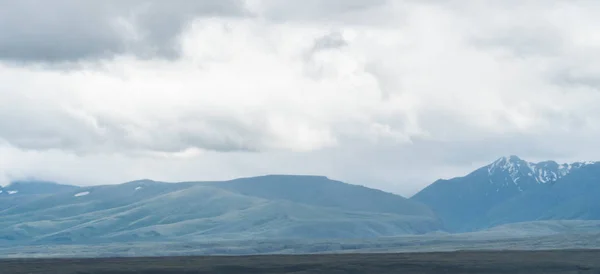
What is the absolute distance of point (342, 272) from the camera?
160 meters

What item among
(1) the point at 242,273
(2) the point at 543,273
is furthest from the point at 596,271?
(1) the point at 242,273

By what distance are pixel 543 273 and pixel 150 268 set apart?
63.4m

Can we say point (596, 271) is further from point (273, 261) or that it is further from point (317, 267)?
point (273, 261)

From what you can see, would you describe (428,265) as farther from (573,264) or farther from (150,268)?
(150,268)

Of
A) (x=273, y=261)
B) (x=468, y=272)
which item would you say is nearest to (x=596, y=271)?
(x=468, y=272)

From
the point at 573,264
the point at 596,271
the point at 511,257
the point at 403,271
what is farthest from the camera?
the point at 511,257

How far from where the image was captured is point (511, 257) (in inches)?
7623

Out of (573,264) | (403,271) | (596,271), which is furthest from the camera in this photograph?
(573,264)

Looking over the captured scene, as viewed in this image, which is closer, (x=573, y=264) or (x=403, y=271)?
(x=403, y=271)

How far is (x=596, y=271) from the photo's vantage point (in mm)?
146500

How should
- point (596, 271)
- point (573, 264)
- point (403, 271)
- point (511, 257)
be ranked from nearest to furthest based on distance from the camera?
point (596, 271)
point (403, 271)
point (573, 264)
point (511, 257)

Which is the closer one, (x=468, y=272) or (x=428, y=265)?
(x=468, y=272)

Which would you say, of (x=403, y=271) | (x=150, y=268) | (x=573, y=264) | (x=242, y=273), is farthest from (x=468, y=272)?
(x=150, y=268)

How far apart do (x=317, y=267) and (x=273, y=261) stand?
28963 millimetres
